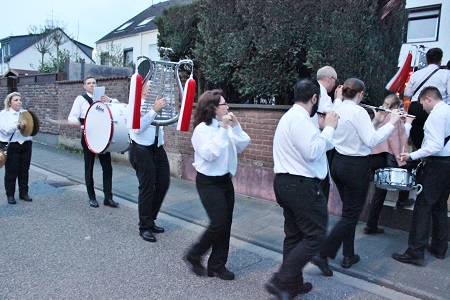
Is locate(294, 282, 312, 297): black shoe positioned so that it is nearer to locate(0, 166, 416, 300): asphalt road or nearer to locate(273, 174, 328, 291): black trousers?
locate(0, 166, 416, 300): asphalt road

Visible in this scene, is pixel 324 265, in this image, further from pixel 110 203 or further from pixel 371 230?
pixel 110 203

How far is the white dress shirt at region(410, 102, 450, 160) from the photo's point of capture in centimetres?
379

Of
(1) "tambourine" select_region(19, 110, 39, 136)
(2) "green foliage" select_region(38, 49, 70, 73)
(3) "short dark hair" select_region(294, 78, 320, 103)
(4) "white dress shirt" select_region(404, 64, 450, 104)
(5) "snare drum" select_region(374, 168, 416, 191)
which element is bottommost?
(5) "snare drum" select_region(374, 168, 416, 191)

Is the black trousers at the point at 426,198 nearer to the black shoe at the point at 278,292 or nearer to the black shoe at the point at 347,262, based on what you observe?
the black shoe at the point at 347,262

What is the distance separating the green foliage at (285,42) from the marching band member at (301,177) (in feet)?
9.75

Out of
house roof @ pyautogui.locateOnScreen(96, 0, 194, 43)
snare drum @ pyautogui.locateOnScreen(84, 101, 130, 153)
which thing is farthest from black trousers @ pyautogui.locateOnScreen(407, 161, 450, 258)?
house roof @ pyautogui.locateOnScreen(96, 0, 194, 43)

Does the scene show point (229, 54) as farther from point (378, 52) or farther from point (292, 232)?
point (292, 232)

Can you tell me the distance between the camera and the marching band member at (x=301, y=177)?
9.56ft

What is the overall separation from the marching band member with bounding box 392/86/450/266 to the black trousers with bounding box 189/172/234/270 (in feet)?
6.30

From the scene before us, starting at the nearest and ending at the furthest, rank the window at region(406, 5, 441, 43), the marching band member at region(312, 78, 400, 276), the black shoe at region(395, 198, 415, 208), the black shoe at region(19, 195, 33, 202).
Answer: the marching band member at region(312, 78, 400, 276) < the black shoe at region(395, 198, 415, 208) < the black shoe at region(19, 195, 33, 202) < the window at region(406, 5, 441, 43)

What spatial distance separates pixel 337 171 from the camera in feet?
12.1

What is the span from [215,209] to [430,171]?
88.9 inches

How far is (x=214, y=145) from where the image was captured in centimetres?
334

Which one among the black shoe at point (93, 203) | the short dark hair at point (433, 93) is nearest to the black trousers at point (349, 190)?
the short dark hair at point (433, 93)
